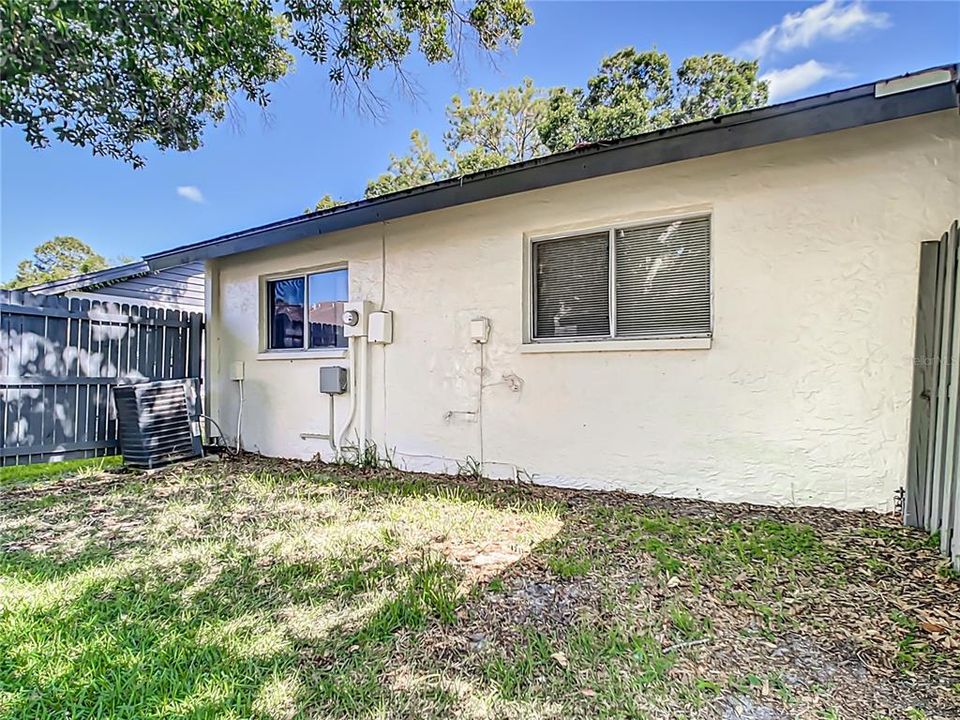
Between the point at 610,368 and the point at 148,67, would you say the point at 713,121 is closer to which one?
the point at 610,368

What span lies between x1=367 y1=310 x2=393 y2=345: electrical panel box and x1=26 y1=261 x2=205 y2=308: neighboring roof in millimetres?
6438

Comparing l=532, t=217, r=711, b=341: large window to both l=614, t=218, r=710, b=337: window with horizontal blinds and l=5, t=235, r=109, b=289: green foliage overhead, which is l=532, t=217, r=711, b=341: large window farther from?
l=5, t=235, r=109, b=289: green foliage overhead

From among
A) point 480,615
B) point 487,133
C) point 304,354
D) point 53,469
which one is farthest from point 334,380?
point 487,133

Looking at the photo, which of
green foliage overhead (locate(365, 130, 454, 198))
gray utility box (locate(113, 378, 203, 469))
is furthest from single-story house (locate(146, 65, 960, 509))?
green foliage overhead (locate(365, 130, 454, 198))

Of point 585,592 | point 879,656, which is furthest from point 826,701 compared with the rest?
point 585,592

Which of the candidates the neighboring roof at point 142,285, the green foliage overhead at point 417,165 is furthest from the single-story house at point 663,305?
the green foliage overhead at point 417,165

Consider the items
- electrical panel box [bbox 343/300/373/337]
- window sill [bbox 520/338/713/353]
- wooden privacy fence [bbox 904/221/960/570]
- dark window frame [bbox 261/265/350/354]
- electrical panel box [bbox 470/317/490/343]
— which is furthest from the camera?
dark window frame [bbox 261/265/350/354]

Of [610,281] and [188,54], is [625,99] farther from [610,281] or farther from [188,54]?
[610,281]

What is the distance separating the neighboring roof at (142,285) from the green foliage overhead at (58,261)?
2138 centimetres

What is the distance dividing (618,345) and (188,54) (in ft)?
22.7

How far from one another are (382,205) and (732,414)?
3.99 meters

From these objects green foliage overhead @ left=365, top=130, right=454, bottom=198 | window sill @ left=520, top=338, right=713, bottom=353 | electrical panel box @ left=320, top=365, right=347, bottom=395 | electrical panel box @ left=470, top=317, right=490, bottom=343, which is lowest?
electrical panel box @ left=320, top=365, right=347, bottom=395

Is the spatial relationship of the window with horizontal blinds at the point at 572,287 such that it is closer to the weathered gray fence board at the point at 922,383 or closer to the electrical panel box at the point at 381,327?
the electrical panel box at the point at 381,327

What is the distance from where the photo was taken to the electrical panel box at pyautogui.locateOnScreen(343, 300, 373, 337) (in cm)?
611
